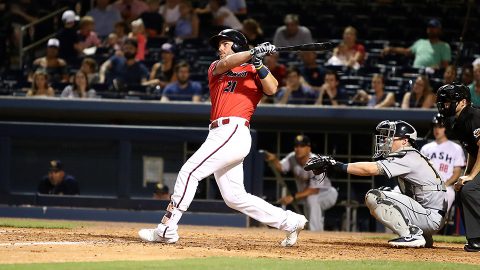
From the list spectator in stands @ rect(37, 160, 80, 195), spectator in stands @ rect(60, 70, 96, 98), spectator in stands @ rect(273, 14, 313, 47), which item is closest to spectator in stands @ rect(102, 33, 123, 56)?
spectator in stands @ rect(60, 70, 96, 98)

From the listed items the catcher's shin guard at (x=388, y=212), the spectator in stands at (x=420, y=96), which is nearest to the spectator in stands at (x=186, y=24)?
the spectator in stands at (x=420, y=96)

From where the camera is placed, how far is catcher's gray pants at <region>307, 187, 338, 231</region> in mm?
12547

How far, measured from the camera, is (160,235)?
8.01m

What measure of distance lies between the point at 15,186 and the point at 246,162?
9.22 feet

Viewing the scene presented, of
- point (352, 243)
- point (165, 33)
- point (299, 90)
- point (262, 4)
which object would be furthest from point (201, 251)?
point (262, 4)

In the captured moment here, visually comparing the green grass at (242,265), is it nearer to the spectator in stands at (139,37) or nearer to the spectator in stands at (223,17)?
the spectator in stands at (139,37)

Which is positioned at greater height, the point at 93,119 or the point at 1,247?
the point at 93,119

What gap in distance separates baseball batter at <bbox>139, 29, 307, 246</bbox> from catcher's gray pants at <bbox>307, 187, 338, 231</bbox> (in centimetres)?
424

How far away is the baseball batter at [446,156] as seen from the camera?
12.0 meters

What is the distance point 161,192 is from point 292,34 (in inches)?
146

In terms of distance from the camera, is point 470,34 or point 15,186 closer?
point 15,186

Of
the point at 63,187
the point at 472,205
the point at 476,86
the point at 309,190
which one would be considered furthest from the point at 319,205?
the point at 472,205

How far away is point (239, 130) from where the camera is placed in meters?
8.02

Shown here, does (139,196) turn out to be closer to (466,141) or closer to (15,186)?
(15,186)
